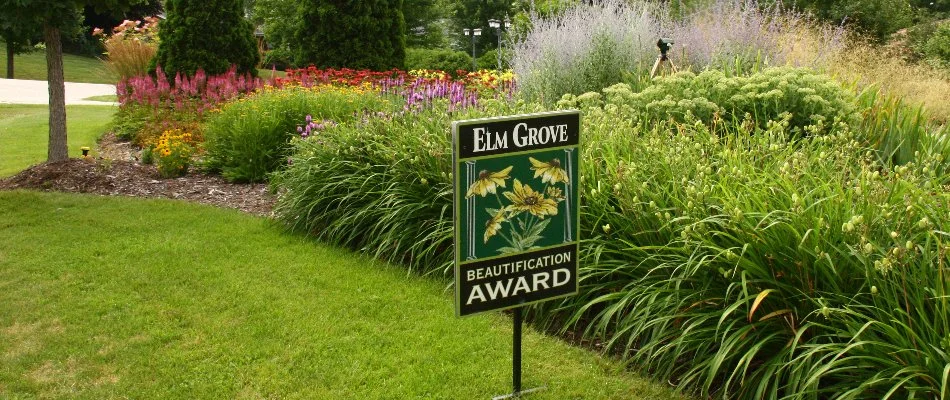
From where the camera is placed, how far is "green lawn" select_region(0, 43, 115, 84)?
32156 mm

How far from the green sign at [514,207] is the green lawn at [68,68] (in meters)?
28.7

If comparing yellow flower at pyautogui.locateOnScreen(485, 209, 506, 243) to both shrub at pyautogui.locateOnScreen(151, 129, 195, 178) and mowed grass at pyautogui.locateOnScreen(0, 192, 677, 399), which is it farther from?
shrub at pyautogui.locateOnScreen(151, 129, 195, 178)

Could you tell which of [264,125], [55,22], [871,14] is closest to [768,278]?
[264,125]

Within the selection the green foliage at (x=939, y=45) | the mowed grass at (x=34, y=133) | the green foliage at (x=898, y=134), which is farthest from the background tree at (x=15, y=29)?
the green foliage at (x=939, y=45)

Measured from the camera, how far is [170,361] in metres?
4.89

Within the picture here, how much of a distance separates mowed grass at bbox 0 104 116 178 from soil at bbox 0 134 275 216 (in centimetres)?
121

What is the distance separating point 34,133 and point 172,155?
5.07 metres

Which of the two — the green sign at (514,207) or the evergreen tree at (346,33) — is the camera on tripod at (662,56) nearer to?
the green sign at (514,207)

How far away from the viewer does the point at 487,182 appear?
159 inches

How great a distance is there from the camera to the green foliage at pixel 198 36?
1356cm

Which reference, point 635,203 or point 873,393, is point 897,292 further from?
point 635,203

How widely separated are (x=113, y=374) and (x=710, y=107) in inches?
183

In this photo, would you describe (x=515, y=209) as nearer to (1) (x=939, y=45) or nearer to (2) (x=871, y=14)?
(1) (x=939, y=45)

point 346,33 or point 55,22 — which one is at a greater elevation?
point 346,33
